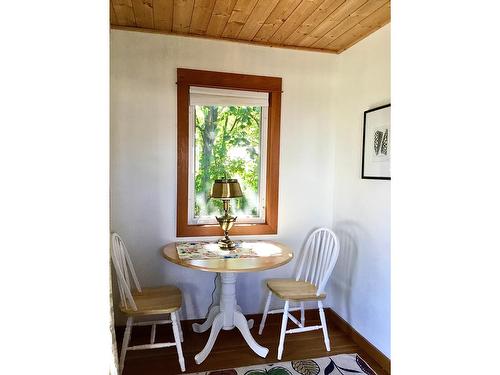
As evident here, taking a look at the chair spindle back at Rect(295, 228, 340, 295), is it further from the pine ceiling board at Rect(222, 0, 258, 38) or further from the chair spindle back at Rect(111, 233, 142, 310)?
the pine ceiling board at Rect(222, 0, 258, 38)

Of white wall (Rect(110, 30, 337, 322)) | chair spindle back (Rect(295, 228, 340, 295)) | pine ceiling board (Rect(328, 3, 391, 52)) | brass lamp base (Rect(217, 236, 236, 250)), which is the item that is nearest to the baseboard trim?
chair spindle back (Rect(295, 228, 340, 295))

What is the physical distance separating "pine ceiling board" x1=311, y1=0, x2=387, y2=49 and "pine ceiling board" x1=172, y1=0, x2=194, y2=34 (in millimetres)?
1051

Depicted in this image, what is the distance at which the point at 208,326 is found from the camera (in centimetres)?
258

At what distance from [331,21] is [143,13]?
1.30 m

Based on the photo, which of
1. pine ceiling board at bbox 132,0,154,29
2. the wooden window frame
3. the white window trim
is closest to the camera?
Result: pine ceiling board at bbox 132,0,154,29

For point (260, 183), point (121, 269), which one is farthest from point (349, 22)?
point (121, 269)

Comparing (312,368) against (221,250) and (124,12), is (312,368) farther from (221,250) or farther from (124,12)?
(124,12)

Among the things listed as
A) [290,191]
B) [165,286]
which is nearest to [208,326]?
[165,286]

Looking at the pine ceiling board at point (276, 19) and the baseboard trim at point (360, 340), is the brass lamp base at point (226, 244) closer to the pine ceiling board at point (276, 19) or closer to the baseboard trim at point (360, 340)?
the baseboard trim at point (360, 340)

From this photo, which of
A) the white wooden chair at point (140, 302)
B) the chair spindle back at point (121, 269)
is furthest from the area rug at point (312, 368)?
the chair spindle back at point (121, 269)

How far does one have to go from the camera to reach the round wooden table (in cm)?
206

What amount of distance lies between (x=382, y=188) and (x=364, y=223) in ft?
1.12

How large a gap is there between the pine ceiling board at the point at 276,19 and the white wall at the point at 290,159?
0.16 meters
